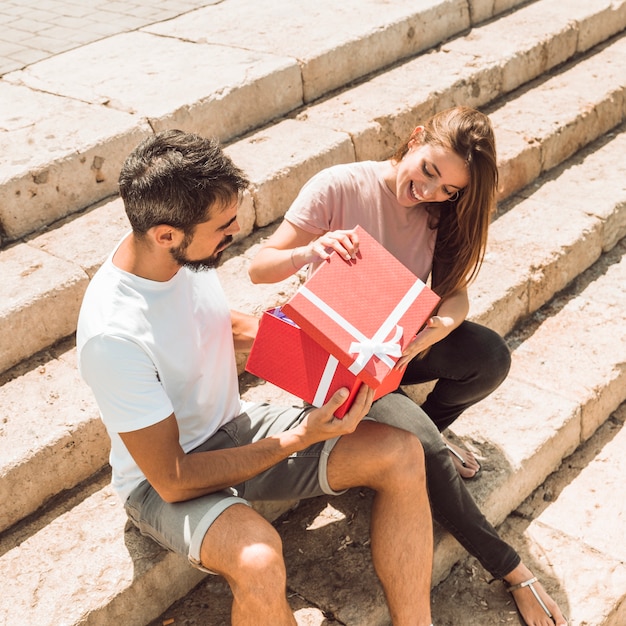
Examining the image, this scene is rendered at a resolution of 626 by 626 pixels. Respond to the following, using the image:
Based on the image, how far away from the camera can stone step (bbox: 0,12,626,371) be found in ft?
10.9

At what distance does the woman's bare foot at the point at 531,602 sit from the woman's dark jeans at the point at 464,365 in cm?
64

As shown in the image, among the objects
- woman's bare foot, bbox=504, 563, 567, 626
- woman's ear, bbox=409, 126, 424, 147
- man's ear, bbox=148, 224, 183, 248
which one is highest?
man's ear, bbox=148, 224, 183, 248

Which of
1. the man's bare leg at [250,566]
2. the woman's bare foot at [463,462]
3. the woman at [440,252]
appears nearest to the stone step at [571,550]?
the woman at [440,252]

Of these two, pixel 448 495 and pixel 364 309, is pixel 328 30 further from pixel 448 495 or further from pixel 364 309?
pixel 448 495

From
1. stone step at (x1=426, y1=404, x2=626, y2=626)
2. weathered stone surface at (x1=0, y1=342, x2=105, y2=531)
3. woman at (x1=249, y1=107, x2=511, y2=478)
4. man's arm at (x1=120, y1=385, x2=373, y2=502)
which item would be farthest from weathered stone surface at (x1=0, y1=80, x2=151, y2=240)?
stone step at (x1=426, y1=404, x2=626, y2=626)

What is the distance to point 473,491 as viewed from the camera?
3.19 metres

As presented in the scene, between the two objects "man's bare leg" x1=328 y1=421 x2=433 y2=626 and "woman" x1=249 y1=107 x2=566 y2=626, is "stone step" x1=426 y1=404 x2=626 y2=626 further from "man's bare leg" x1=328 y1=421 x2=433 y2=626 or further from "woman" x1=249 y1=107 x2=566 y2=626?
"man's bare leg" x1=328 y1=421 x2=433 y2=626

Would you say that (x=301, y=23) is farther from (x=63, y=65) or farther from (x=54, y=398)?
(x=54, y=398)

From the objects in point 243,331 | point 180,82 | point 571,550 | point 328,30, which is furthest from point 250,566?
point 328,30

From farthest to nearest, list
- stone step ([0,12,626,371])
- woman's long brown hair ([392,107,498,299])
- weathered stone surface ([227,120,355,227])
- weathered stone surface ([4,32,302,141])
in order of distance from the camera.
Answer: weathered stone surface ([4,32,302,141])
weathered stone surface ([227,120,355,227])
stone step ([0,12,626,371])
woman's long brown hair ([392,107,498,299])

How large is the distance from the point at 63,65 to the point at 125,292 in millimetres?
2828

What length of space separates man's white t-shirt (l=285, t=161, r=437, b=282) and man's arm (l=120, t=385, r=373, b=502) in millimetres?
740

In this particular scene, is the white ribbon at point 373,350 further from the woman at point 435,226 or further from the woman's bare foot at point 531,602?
the woman's bare foot at point 531,602

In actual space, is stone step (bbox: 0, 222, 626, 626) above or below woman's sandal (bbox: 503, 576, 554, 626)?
above
